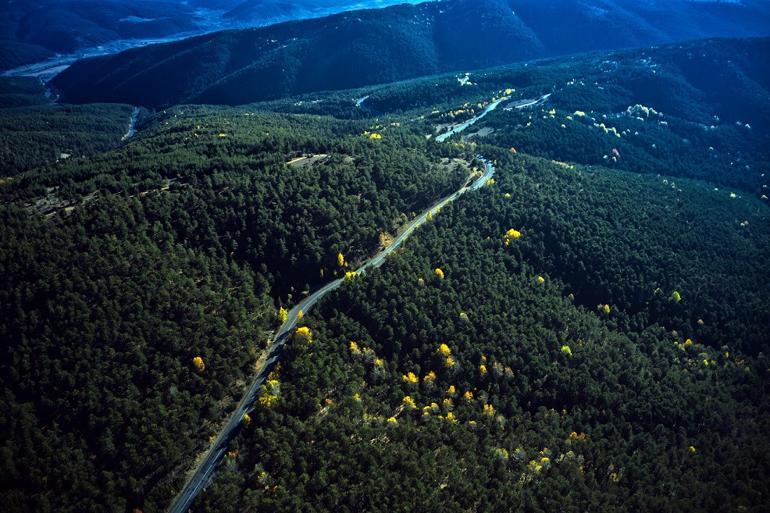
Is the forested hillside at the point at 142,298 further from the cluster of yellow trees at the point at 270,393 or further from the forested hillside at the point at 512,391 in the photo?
the forested hillside at the point at 512,391

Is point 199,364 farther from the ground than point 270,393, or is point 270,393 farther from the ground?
→ point 199,364

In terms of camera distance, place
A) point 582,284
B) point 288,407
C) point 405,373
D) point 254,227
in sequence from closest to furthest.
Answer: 1. point 288,407
2. point 405,373
3. point 254,227
4. point 582,284

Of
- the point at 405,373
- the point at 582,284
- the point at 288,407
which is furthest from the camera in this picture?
the point at 582,284

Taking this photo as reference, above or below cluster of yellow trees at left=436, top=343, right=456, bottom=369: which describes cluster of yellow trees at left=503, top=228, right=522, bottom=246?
above

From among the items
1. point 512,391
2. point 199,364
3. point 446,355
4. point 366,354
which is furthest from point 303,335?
point 512,391

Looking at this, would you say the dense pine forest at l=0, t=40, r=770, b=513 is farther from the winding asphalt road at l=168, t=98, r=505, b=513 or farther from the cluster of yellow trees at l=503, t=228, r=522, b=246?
the winding asphalt road at l=168, t=98, r=505, b=513

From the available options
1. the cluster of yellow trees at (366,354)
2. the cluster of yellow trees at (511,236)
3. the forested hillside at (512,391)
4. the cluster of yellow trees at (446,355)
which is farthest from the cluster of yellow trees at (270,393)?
the cluster of yellow trees at (511,236)

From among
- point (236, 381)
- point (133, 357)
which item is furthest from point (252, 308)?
point (133, 357)

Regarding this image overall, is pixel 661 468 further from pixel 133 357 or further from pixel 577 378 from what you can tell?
pixel 133 357

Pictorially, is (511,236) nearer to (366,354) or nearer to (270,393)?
(366,354)

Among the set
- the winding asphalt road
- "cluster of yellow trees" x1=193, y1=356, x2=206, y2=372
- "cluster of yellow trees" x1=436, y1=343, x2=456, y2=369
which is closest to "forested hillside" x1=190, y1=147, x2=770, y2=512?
"cluster of yellow trees" x1=436, y1=343, x2=456, y2=369

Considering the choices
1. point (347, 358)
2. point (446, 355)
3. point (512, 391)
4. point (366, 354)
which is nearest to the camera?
point (347, 358)
